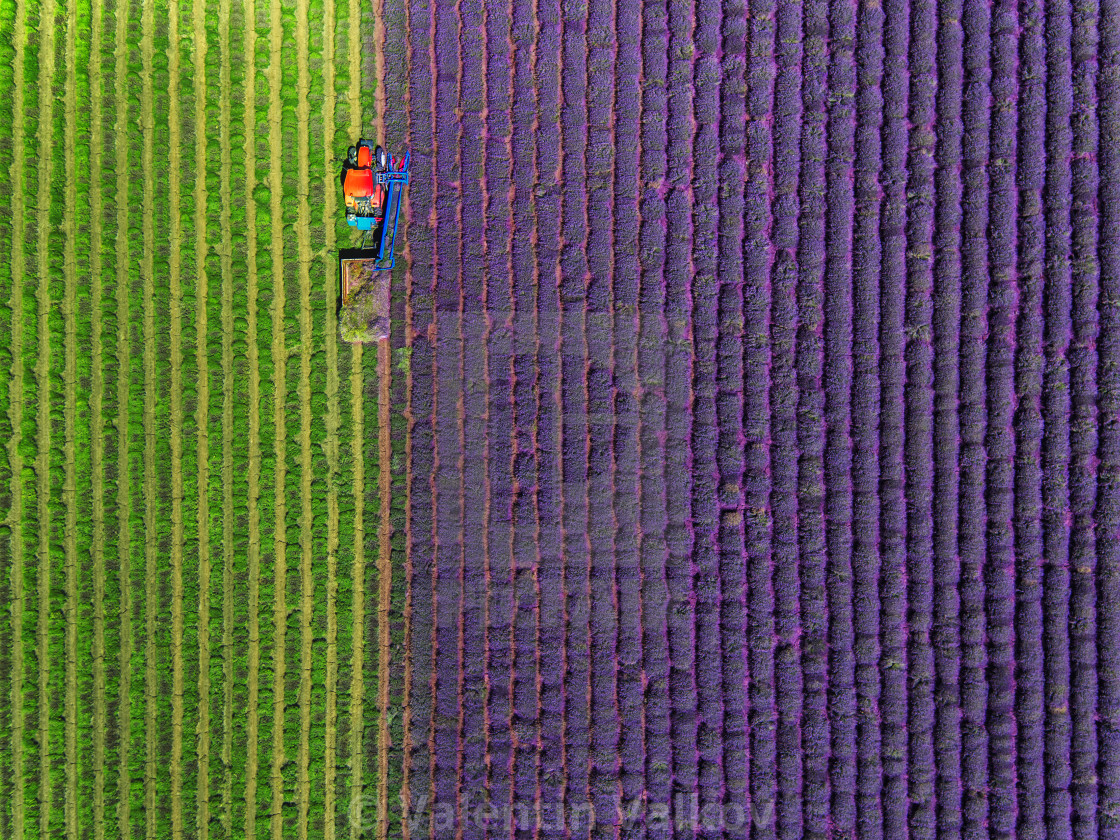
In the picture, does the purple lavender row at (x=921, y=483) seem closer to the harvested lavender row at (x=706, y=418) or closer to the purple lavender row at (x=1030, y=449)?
the purple lavender row at (x=1030, y=449)

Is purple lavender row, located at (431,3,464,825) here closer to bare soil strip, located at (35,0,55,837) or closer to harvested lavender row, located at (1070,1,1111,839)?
bare soil strip, located at (35,0,55,837)

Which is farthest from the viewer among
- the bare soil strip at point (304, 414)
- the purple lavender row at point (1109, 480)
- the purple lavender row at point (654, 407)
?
the bare soil strip at point (304, 414)

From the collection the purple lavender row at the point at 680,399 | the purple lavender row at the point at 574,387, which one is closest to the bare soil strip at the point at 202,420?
the purple lavender row at the point at 574,387

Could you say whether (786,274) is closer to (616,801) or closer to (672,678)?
(672,678)

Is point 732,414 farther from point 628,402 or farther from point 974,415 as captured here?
point 974,415

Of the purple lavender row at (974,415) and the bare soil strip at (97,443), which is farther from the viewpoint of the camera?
the bare soil strip at (97,443)

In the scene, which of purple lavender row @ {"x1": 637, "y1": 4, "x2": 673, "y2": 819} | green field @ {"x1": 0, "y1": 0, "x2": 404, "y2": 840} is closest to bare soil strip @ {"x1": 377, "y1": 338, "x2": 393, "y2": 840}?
green field @ {"x1": 0, "y1": 0, "x2": 404, "y2": 840}
